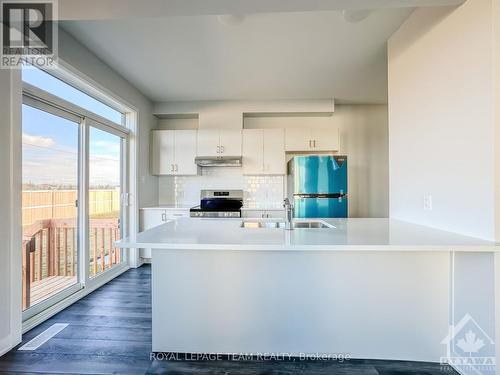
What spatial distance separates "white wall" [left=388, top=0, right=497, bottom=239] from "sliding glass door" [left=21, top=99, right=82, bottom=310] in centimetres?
321

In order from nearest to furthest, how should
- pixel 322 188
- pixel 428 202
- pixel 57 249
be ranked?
pixel 428 202, pixel 57 249, pixel 322 188

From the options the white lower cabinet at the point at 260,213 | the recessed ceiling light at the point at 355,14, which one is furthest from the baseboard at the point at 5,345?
the recessed ceiling light at the point at 355,14

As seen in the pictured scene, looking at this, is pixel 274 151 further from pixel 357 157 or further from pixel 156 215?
pixel 156 215

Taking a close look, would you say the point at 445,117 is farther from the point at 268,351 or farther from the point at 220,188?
the point at 220,188

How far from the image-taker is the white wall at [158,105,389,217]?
4.36m

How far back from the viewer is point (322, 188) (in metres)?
3.58

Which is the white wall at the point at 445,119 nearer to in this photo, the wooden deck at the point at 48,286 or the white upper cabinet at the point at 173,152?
the white upper cabinet at the point at 173,152

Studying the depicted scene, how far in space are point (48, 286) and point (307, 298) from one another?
8.05 feet

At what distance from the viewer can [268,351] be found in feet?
5.80

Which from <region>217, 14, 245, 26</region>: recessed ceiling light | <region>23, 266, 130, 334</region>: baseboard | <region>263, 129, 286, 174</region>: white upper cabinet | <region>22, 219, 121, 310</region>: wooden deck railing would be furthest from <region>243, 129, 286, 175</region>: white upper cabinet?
Answer: <region>23, 266, 130, 334</region>: baseboard

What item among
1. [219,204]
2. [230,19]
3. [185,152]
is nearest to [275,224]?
[230,19]

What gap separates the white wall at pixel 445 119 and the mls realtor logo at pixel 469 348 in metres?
0.58

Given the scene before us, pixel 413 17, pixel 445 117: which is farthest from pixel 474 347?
pixel 413 17

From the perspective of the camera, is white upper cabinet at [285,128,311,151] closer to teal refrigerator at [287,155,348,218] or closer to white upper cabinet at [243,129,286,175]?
white upper cabinet at [243,129,286,175]
